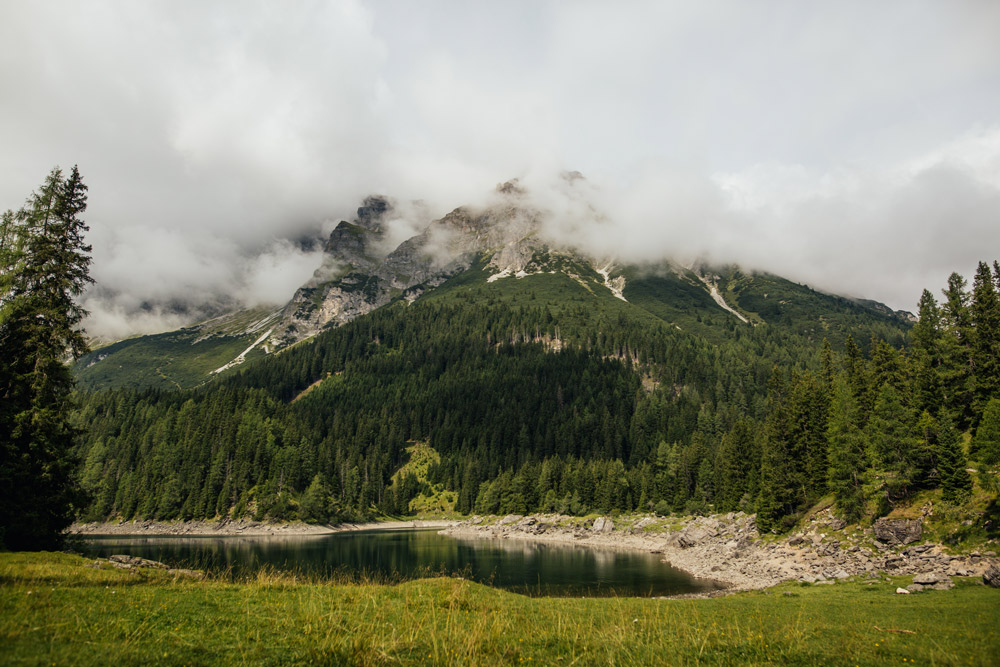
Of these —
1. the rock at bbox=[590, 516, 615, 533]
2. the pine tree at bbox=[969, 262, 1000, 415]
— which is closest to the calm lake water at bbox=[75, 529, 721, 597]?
the rock at bbox=[590, 516, 615, 533]

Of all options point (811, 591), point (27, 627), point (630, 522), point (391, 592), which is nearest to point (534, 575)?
point (811, 591)

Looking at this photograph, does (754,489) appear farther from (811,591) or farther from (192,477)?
(192,477)

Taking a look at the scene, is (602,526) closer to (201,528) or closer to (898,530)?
(898,530)

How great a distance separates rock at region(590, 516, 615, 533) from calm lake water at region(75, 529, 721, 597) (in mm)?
15689

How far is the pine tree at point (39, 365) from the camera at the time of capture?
1228 inches

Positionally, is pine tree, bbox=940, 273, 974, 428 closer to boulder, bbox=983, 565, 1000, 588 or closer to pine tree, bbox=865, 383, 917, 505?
pine tree, bbox=865, 383, 917, 505

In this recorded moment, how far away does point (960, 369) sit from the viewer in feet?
180

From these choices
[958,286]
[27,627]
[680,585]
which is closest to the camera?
[27,627]

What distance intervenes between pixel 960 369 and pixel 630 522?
2843 inches

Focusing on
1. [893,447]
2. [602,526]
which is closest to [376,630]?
[893,447]

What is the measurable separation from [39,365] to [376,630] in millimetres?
33625

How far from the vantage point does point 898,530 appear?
144 ft

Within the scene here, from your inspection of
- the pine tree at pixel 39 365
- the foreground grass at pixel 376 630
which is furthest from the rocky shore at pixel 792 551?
the pine tree at pixel 39 365

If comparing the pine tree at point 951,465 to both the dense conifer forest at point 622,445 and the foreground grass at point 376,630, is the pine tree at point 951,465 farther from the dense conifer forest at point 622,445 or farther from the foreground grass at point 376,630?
the foreground grass at point 376,630
